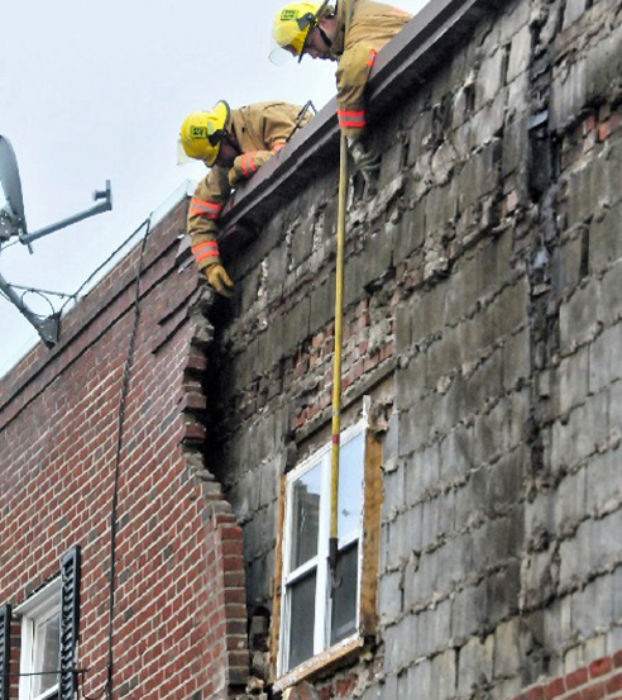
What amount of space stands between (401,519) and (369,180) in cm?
238

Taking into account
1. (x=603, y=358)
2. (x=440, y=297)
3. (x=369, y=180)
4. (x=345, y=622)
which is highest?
(x=369, y=180)

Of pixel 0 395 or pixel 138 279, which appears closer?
pixel 138 279

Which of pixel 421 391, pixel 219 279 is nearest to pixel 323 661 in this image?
pixel 421 391

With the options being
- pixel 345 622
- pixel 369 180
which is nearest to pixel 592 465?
pixel 345 622

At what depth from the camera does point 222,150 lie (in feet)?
51.2

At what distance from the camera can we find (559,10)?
1181 centimetres

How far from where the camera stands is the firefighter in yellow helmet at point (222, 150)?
15.2 m

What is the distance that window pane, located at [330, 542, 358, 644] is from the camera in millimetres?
12609

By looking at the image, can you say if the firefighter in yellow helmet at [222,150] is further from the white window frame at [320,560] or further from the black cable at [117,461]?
the white window frame at [320,560]

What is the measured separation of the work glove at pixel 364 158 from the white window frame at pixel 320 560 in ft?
5.29

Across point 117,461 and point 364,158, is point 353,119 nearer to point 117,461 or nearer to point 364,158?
point 364,158

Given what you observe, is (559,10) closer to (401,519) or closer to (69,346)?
(401,519)

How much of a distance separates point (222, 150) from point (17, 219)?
2.45 m

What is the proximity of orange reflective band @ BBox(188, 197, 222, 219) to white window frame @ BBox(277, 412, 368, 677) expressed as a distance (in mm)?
2384
